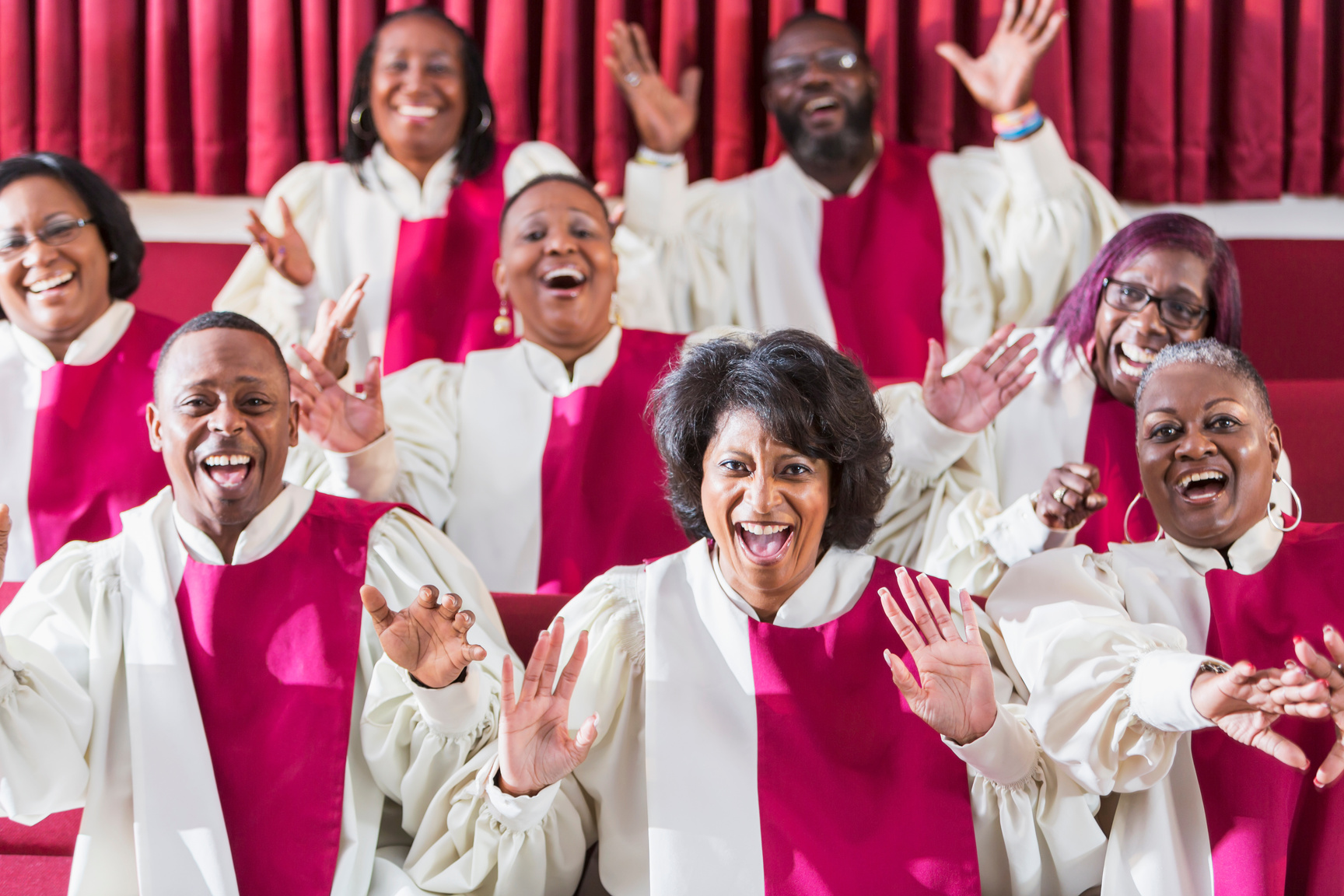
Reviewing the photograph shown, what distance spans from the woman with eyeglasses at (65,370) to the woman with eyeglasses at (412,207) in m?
0.53

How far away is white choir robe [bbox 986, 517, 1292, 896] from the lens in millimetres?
1733

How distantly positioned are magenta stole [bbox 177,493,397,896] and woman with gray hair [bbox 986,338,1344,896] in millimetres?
1041

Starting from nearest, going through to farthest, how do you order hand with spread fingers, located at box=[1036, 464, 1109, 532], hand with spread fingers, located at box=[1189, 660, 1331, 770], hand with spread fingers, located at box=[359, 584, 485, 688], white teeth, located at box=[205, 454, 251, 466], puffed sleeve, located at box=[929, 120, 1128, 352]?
hand with spread fingers, located at box=[1189, 660, 1331, 770] → hand with spread fingers, located at box=[359, 584, 485, 688] → white teeth, located at box=[205, 454, 251, 466] → hand with spread fingers, located at box=[1036, 464, 1109, 532] → puffed sleeve, located at box=[929, 120, 1128, 352]

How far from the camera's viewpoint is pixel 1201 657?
1690 millimetres

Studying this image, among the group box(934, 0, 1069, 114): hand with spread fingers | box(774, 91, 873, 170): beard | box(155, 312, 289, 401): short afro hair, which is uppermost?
box(934, 0, 1069, 114): hand with spread fingers

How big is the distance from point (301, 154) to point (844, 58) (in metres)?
1.71

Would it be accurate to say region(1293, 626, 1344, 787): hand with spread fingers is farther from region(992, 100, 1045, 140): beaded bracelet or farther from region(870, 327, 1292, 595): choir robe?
region(992, 100, 1045, 140): beaded bracelet

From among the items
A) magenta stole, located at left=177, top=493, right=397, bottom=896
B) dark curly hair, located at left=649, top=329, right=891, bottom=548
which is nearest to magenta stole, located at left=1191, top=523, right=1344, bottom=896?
dark curly hair, located at left=649, top=329, right=891, bottom=548

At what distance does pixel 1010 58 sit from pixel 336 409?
2114 millimetres

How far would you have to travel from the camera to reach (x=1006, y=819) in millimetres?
1821

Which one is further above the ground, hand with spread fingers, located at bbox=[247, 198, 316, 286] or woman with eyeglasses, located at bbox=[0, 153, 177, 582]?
hand with spread fingers, located at bbox=[247, 198, 316, 286]

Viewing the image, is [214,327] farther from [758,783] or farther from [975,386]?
[975,386]

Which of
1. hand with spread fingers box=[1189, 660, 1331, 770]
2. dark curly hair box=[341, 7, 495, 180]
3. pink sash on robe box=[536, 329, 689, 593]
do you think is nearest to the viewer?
hand with spread fingers box=[1189, 660, 1331, 770]

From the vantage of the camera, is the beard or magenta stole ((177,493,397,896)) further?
the beard
